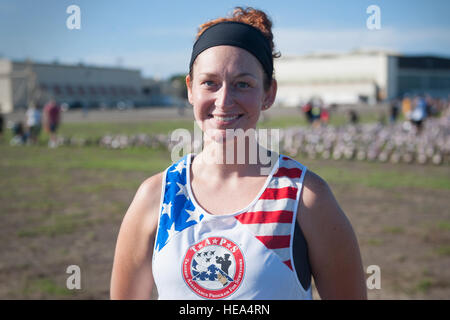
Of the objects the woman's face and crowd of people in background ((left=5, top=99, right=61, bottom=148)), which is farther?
crowd of people in background ((left=5, top=99, right=61, bottom=148))

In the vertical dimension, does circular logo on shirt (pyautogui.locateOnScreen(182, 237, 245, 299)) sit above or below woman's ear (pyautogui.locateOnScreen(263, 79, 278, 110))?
below

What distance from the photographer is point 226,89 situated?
1.95 metres

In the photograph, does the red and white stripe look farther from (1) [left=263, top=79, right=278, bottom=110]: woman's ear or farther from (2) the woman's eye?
(2) the woman's eye

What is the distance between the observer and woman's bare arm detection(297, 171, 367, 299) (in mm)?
1900

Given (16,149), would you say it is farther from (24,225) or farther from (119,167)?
(24,225)

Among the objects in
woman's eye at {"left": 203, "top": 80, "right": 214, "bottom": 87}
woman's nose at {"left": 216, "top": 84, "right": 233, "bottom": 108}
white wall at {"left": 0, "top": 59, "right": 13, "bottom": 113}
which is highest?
white wall at {"left": 0, "top": 59, "right": 13, "bottom": 113}

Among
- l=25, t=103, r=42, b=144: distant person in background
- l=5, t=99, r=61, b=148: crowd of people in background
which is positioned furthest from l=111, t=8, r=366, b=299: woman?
l=25, t=103, r=42, b=144: distant person in background

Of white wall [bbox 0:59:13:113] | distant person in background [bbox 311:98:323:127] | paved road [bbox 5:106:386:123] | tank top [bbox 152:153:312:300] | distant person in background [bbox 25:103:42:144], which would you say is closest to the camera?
tank top [bbox 152:153:312:300]

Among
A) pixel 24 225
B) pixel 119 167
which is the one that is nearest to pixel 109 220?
pixel 24 225

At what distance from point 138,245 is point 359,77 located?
99224 mm

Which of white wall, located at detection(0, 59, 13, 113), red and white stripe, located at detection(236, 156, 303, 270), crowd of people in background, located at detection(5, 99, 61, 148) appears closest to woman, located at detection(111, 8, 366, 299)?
red and white stripe, located at detection(236, 156, 303, 270)

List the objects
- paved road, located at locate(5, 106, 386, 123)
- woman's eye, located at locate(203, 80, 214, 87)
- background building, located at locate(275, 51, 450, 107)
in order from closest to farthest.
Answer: woman's eye, located at locate(203, 80, 214, 87) → paved road, located at locate(5, 106, 386, 123) → background building, located at locate(275, 51, 450, 107)

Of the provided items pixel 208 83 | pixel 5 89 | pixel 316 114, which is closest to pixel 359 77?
pixel 5 89

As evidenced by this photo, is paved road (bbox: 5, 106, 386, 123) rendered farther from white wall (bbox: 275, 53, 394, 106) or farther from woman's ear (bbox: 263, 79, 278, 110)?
white wall (bbox: 275, 53, 394, 106)
